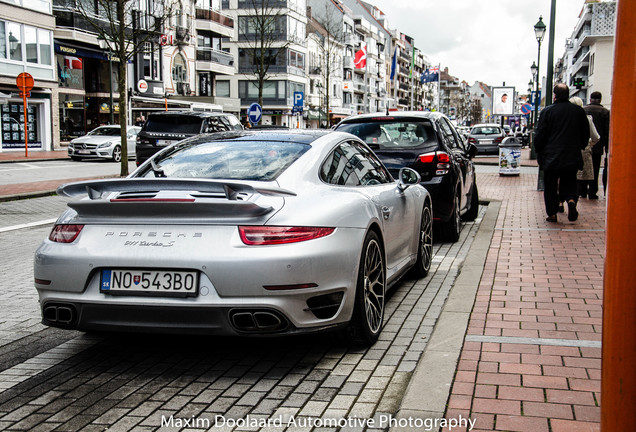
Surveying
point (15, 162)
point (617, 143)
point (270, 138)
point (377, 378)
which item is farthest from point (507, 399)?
point (15, 162)

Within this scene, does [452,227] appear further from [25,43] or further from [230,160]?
[25,43]

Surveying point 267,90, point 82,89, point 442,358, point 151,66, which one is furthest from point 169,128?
point 267,90

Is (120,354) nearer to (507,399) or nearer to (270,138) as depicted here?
(270,138)

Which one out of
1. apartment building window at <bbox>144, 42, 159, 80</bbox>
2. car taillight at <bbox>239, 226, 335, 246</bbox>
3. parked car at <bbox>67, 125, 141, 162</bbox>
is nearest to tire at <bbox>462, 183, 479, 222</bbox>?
car taillight at <bbox>239, 226, 335, 246</bbox>

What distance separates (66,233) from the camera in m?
4.21

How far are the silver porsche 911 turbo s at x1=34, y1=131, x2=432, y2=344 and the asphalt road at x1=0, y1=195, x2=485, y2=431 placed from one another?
0.94ft

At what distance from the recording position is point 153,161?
16.9ft

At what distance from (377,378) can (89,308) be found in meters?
1.67

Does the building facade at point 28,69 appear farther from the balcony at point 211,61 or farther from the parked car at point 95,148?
the balcony at point 211,61

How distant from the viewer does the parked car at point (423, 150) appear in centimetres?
887

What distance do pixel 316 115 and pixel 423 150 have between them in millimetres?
73490

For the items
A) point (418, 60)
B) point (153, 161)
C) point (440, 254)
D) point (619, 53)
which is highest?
point (418, 60)

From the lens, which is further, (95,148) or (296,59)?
(296,59)

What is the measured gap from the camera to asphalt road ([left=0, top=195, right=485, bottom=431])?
11.4 feet
